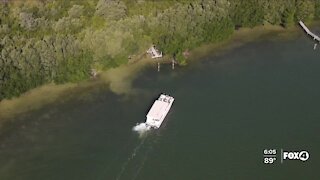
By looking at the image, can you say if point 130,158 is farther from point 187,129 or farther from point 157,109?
point 187,129

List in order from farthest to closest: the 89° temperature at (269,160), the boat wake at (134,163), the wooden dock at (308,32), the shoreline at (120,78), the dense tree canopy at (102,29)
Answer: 1. the wooden dock at (308,32)
2. the dense tree canopy at (102,29)
3. the shoreline at (120,78)
4. the 89° temperature at (269,160)
5. the boat wake at (134,163)

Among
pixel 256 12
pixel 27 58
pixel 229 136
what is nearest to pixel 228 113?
pixel 229 136

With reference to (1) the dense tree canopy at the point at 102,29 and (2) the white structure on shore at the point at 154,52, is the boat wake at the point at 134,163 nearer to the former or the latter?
(1) the dense tree canopy at the point at 102,29

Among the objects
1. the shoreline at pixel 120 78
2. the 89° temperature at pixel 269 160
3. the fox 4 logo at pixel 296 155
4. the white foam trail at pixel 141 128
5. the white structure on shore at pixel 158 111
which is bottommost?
the 89° temperature at pixel 269 160

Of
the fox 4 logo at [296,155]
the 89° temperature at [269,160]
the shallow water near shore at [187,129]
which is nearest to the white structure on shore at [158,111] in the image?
the shallow water near shore at [187,129]

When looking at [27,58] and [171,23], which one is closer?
[27,58]

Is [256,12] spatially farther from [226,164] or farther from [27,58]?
[27,58]
